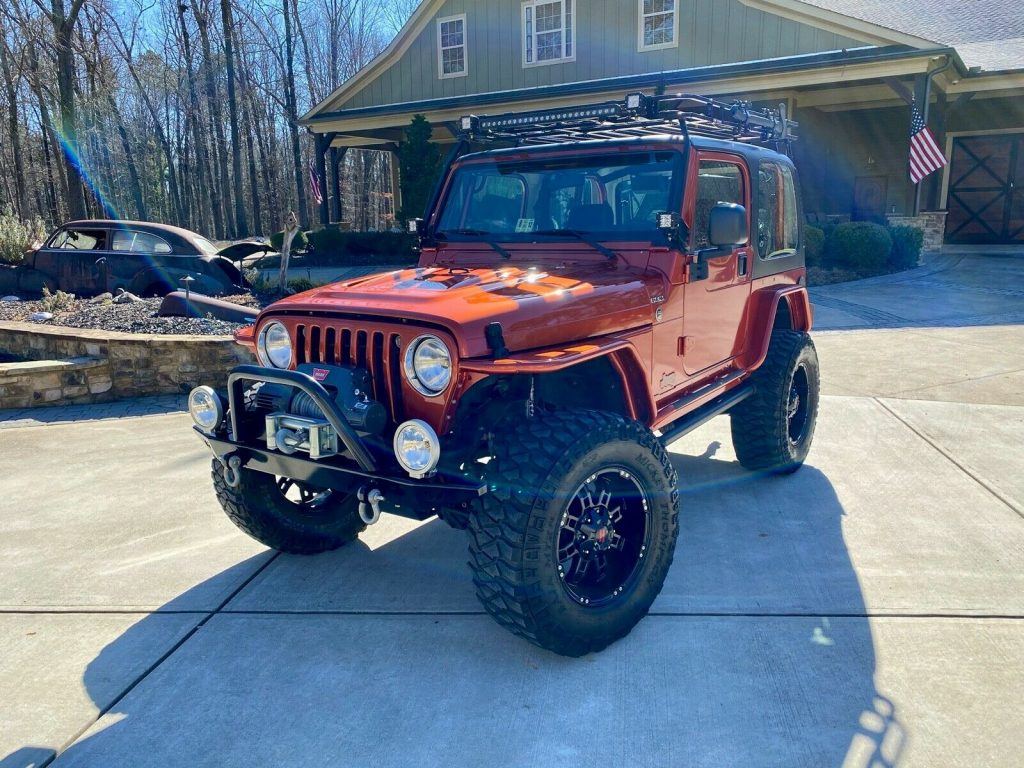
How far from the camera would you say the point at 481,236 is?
14.1 ft

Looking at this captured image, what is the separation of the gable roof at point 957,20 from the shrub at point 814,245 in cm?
577

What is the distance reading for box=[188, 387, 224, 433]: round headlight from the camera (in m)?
3.29

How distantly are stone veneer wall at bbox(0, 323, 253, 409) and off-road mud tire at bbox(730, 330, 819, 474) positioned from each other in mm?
4210

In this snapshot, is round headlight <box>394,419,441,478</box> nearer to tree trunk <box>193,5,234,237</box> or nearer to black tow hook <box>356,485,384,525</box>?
black tow hook <box>356,485,384,525</box>

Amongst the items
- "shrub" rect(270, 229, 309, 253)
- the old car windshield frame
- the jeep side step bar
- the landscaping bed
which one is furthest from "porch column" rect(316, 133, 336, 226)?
the jeep side step bar

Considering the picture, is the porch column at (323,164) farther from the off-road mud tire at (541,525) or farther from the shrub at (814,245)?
the off-road mud tire at (541,525)

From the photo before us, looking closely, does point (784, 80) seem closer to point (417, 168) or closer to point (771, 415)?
point (417, 168)

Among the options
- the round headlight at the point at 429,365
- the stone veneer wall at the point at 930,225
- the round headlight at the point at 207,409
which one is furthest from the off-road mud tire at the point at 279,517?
the stone veneer wall at the point at 930,225

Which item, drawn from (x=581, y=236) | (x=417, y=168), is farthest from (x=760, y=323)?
(x=417, y=168)

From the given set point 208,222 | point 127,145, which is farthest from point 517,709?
point 208,222

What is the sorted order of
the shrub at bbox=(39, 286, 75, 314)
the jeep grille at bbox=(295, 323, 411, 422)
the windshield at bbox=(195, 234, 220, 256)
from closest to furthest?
1. the jeep grille at bbox=(295, 323, 411, 422)
2. the shrub at bbox=(39, 286, 75, 314)
3. the windshield at bbox=(195, 234, 220, 256)

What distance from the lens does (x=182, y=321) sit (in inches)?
320

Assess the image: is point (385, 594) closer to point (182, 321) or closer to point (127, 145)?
point (182, 321)

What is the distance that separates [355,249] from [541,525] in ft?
54.9
